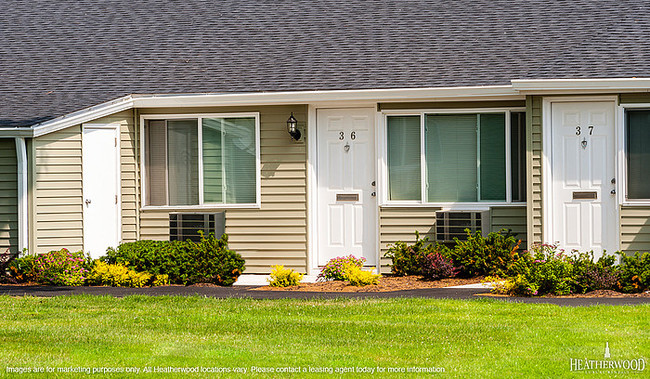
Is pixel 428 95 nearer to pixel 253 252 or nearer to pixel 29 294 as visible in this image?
pixel 253 252

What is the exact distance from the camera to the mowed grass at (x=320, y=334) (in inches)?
297

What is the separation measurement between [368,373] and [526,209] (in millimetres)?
7161

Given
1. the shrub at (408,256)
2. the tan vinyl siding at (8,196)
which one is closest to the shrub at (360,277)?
the shrub at (408,256)

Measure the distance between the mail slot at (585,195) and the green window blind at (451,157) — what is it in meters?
1.52

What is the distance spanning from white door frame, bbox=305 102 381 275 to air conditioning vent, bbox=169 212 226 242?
1.37m

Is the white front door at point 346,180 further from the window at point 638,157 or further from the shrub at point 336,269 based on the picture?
the window at point 638,157

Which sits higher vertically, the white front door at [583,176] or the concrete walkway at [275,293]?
the white front door at [583,176]

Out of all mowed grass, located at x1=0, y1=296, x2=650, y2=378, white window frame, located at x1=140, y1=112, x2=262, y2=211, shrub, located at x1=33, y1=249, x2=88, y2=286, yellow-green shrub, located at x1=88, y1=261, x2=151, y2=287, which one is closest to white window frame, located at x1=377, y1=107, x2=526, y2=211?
white window frame, located at x1=140, y1=112, x2=262, y2=211

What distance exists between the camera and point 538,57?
1458 cm

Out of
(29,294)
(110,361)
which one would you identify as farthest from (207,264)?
(110,361)

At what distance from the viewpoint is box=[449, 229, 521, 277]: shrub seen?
517 inches

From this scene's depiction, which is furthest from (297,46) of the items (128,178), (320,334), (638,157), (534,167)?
(320,334)

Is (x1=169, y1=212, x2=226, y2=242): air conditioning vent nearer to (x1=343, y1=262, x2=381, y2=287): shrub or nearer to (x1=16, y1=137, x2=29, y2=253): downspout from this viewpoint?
(x1=16, y1=137, x2=29, y2=253): downspout

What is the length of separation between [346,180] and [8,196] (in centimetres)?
497
